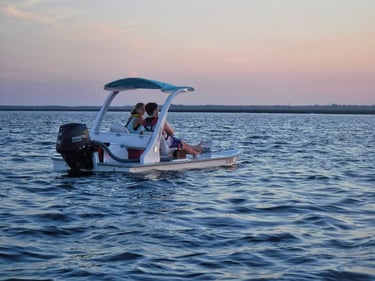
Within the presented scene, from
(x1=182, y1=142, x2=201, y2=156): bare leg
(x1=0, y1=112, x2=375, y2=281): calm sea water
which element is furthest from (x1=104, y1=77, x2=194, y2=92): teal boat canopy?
(x1=0, y1=112, x2=375, y2=281): calm sea water

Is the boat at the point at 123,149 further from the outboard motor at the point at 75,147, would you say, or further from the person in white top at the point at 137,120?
the person in white top at the point at 137,120

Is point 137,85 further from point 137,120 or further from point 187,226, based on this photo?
point 187,226

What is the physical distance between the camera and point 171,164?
51.1ft

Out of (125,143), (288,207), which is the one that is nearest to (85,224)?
(288,207)

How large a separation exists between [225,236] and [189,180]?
5939 millimetres

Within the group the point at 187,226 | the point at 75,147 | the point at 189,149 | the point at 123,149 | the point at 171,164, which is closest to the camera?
the point at 187,226

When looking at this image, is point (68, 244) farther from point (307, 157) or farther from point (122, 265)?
point (307, 157)

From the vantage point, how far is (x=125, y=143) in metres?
15.9

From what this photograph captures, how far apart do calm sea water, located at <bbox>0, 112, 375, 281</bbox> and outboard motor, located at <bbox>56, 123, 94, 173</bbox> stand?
0.39m

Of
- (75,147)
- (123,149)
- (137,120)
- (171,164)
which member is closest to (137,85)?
(137,120)

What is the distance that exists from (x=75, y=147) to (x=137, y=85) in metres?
2.85

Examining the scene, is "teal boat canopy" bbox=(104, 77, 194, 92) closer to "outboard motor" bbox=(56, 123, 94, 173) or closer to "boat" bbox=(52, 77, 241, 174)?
"boat" bbox=(52, 77, 241, 174)

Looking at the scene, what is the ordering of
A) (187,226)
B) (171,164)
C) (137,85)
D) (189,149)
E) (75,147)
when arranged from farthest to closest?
1. (189,149)
2. (137,85)
3. (171,164)
4. (75,147)
5. (187,226)

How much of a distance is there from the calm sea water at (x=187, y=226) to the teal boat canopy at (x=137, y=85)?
2.18m
